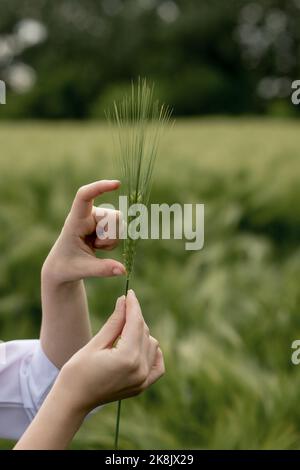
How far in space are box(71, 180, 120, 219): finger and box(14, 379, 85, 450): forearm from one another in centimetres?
21

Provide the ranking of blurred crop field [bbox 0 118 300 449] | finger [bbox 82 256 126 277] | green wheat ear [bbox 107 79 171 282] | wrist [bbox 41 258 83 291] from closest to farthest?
green wheat ear [bbox 107 79 171 282] → finger [bbox 82 256 126 277] → wrist [bbox 41 258 83 291] → blurred crop field [bbox 0 118 300 449]

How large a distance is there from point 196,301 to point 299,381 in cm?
59

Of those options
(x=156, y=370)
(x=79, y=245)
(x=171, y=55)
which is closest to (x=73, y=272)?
(x=79, y=245)

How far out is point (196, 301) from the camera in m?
2.29

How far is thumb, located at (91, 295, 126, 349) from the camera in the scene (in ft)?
2.40

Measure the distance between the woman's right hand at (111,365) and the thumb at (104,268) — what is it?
0.13 ft

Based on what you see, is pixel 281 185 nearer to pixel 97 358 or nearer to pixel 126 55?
pixel 97 358

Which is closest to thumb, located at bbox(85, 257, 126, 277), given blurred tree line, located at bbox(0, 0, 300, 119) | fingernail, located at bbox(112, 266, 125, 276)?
fingernail, located at bbox(112, 266, 125, 276)

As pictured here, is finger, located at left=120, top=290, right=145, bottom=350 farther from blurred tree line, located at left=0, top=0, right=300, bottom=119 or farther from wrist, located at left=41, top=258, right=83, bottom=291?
blurred tree line, located at left=0, top=0, right=300, bottom=119

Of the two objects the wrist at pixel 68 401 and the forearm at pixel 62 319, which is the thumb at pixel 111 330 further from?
the forearm at pixel 62 319

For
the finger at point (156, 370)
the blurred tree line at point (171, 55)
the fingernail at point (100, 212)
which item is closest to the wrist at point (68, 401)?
the finger at point (156, 370)

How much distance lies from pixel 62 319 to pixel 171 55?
2173 cm

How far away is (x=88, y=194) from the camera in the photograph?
813mm
